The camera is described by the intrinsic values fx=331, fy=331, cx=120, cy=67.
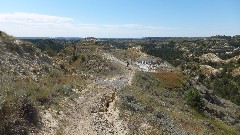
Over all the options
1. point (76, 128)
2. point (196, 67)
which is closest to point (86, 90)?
point (76, 128)

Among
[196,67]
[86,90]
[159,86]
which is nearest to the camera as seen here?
[86,90]

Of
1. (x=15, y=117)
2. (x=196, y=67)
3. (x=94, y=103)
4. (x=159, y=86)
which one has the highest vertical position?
(x=15, y=117)

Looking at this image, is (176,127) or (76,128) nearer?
(76,128)

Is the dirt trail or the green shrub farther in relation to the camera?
the green shrub

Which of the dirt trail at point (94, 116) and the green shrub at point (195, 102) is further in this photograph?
the green shrub at point (195, 102)

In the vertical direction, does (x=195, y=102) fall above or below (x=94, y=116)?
below

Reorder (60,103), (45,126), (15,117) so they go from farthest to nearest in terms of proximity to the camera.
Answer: (60,103)
(45,126)
(15,117)

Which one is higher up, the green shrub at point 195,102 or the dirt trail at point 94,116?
the dirt trail at point 94,116

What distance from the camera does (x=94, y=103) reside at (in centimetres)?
3594

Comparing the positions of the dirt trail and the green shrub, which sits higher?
the dirt trail

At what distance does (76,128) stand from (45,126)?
103 inches

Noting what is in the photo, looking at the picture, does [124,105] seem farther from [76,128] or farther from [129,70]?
[129,70]

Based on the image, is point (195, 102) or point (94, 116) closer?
point (94, 116)

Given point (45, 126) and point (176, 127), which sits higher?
point (45, 126)
